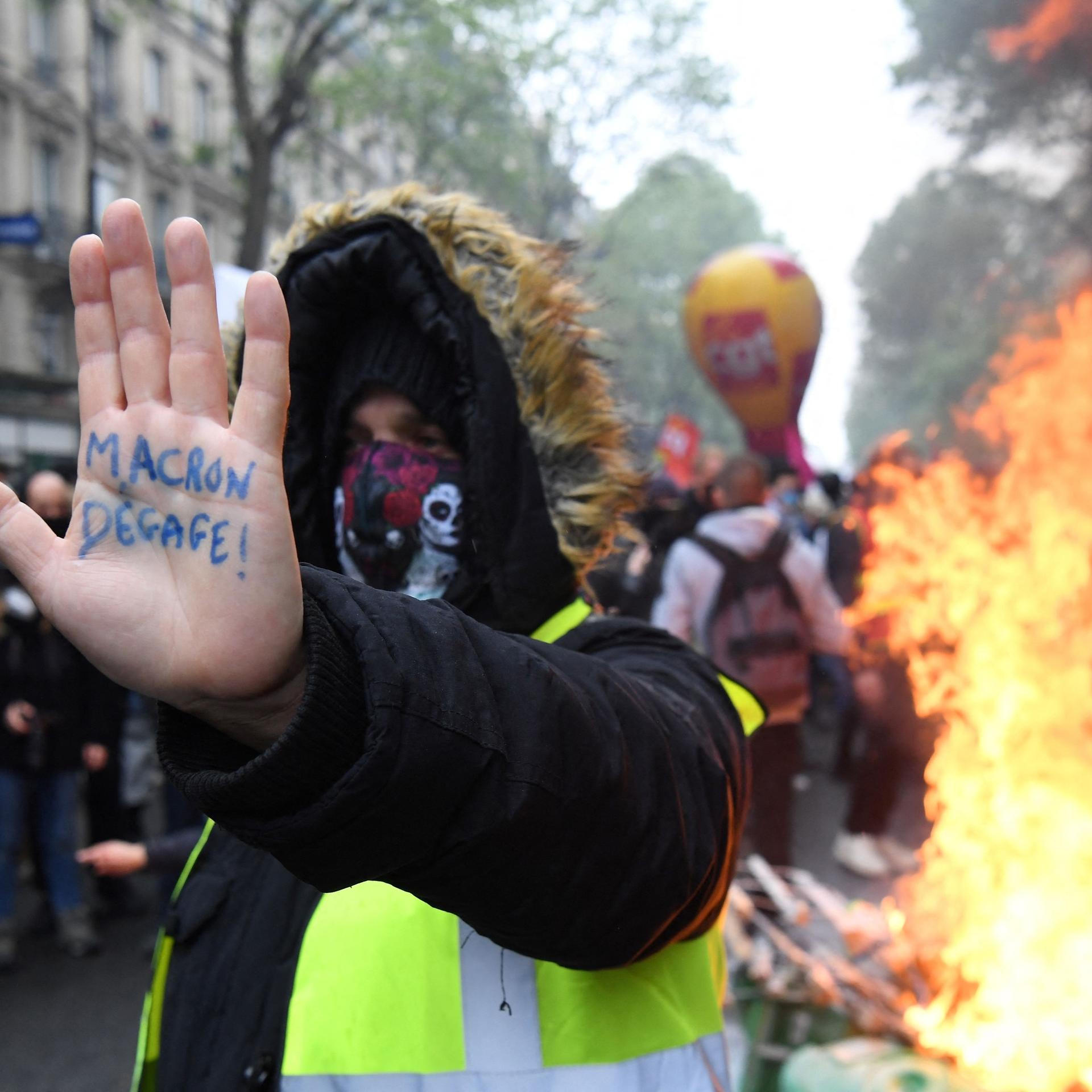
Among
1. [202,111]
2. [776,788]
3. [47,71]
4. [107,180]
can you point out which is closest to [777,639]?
[776,788]

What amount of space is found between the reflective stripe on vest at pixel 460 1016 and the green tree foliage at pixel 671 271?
1188 inches

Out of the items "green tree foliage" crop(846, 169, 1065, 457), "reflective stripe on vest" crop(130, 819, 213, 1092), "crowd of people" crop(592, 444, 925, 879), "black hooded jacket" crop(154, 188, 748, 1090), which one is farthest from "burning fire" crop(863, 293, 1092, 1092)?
"green tree foliage" crop(846, 169, 1065, 457)

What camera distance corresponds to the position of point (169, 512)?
0.95 m

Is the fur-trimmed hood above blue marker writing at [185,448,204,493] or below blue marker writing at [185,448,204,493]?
above

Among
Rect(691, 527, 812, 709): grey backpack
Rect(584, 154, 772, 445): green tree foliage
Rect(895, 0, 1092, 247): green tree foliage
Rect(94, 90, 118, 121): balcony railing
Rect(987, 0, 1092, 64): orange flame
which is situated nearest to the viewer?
Rect(691, 527, 812, 709): grey backpack

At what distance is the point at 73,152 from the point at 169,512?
22.8 meters

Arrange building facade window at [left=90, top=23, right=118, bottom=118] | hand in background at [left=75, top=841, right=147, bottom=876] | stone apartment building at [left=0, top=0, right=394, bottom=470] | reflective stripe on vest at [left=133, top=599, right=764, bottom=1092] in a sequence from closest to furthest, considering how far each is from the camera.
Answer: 1. reflective stripe on vest at [left=133, top=599, right=764, bottom=1092]
2. hand in background at [left=75, top=841, right=147, bottom=876]
3. stone apartment building at [left=0, top=0, right=394, bottom=470]
4. building facade window at [left=90, top=23, right=118, bottom=118]

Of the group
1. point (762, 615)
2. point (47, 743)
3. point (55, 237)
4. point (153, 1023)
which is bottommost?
point (153, 1023)

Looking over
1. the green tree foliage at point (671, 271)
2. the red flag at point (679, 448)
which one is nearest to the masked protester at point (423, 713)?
the red flag at point (679, 448)

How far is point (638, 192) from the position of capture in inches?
1015

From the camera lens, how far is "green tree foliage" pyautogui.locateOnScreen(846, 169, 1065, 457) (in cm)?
2731

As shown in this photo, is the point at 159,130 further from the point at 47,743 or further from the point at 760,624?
the point at 760,624

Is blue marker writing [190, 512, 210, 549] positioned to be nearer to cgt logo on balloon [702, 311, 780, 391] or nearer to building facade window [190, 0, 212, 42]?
cgt logo on balloon [702, 311, 780, 391]

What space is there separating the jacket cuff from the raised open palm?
44mm
